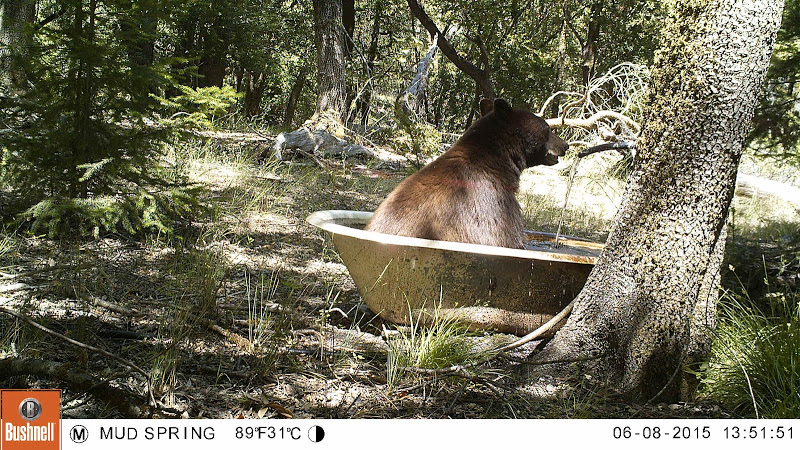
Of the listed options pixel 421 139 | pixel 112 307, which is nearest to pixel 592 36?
pixel 421 139

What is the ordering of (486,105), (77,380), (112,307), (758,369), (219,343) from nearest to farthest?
1. (77,380)
2. (758,369)
3. (219,343)
4. (112,307)
5. (486,105)

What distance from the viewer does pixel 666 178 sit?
2.82m

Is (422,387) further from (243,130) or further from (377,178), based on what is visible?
(243,130)

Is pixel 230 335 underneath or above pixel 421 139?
underneath

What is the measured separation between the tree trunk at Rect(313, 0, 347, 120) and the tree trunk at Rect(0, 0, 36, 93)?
417cm

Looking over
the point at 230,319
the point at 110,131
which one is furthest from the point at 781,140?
the point at 110,131

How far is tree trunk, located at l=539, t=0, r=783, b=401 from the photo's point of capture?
2680 mm

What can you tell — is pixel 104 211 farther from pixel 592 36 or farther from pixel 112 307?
pixel 592 36

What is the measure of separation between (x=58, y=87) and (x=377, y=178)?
5.00 m

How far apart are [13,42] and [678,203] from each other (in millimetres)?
4404

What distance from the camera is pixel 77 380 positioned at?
243cm
